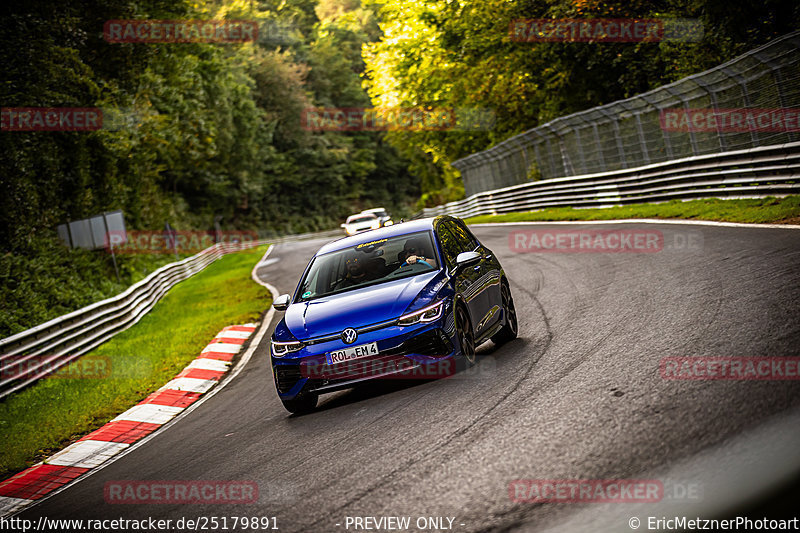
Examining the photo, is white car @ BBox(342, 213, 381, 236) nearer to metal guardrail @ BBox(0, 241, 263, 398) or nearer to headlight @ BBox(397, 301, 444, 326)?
metal guardrail @ BBox(0, 241, 263, 398)

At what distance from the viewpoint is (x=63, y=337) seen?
15148mm

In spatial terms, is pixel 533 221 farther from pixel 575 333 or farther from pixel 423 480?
pixel 423 480

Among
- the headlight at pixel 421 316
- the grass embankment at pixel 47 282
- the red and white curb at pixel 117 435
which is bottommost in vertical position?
the red and white curb at pixel 117 435

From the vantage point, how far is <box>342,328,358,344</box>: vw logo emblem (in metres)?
7.36

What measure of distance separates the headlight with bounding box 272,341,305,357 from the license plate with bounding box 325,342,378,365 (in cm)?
35

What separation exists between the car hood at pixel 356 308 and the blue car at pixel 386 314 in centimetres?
1

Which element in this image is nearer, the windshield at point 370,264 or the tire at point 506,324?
the windshield at point 370,264

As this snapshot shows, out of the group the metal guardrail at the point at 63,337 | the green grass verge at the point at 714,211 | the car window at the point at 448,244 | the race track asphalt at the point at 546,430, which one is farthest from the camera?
the green grass verge at the point at 714,211

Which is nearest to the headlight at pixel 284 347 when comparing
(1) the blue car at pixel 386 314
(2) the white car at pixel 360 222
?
(1) the blue car at pixel 386 314

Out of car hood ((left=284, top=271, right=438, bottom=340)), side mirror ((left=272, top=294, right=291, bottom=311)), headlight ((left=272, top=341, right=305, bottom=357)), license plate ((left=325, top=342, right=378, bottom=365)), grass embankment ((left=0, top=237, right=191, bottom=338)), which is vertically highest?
grass embankment ((left=0, top=237, right=191, bottom=338))

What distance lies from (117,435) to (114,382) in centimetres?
365

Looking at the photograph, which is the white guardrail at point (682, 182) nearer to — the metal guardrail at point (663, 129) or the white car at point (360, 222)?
the metal guardrail at point (663, 129)

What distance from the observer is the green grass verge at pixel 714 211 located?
44.5 feet

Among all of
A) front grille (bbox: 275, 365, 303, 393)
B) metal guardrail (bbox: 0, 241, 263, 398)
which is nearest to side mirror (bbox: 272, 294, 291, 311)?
front grille (bbox: 275, 365, 303, 393)
